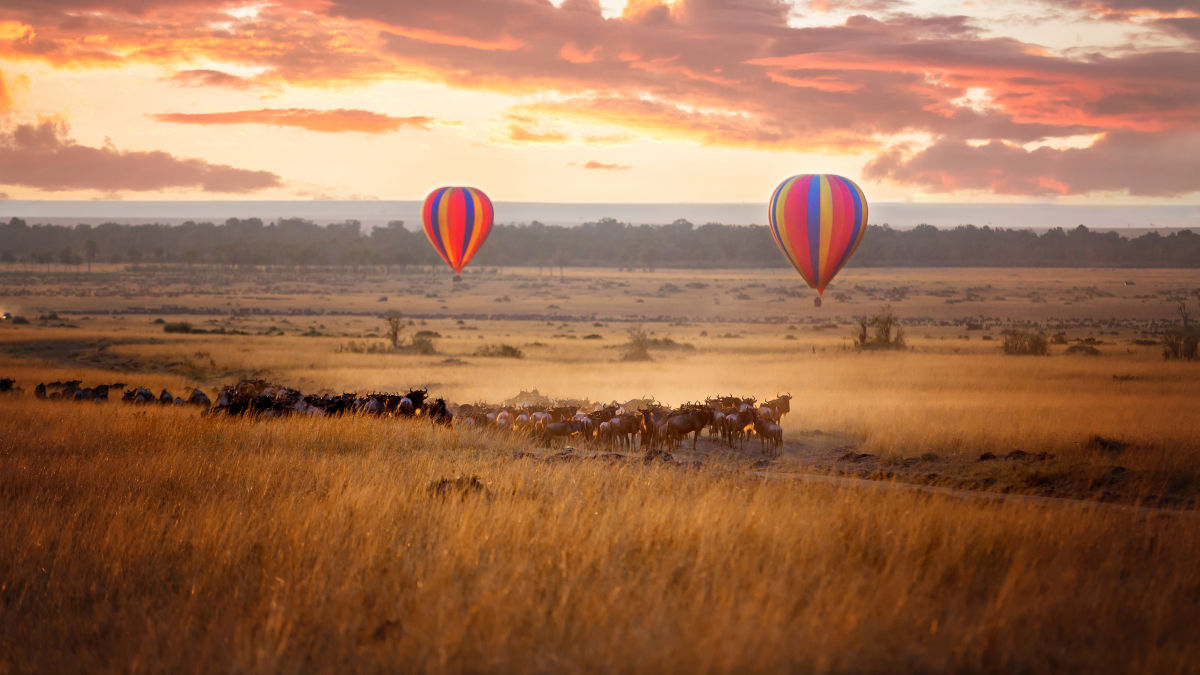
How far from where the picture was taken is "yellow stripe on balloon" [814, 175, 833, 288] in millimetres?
36375

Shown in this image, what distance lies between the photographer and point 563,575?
26.0 ft

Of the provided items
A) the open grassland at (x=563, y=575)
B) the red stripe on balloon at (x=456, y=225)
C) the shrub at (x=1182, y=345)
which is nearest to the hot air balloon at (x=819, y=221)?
the shrub at (x=1182, y=345)

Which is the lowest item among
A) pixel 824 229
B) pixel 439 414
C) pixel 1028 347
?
pixel 1028 347

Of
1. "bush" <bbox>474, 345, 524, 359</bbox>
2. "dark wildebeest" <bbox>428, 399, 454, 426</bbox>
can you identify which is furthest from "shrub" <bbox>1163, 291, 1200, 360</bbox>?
"dark wildebeest" <bbox>428, 399, 454, 426</bbox>

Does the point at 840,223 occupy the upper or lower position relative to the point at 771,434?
upper

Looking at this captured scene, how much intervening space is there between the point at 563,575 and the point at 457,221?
46.8 meters

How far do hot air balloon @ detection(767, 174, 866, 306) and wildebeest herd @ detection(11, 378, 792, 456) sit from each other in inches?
724

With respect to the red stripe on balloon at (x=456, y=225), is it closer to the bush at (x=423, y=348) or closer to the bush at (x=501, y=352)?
the bush at (x=423, y=348)

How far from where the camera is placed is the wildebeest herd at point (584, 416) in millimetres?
17594

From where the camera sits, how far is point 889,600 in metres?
7.48

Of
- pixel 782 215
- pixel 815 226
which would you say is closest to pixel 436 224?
pixel 782 215

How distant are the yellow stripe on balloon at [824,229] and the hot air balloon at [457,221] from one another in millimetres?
22069

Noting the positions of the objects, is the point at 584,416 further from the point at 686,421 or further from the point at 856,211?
the point at 856,211

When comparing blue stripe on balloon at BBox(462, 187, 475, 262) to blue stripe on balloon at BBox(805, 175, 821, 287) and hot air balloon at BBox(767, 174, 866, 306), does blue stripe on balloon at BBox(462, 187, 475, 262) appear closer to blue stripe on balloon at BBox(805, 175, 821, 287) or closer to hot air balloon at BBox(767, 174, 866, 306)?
hot air balloon at BBox(767, 174, 866, 306)
